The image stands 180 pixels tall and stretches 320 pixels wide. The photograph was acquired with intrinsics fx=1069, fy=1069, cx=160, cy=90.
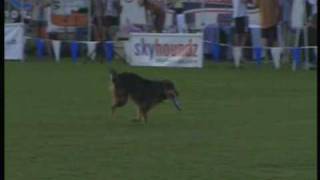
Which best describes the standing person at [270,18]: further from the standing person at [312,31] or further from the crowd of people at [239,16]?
the standing person at [312,31]

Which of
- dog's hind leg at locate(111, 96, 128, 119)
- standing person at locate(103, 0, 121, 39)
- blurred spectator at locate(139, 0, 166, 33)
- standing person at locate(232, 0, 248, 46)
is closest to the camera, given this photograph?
dog's hind leg at locate(111, 96, 128, 119)

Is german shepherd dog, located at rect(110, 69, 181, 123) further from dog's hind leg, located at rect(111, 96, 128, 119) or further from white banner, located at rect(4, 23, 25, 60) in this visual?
white banner, located at rect(4, 23, 25, 60)

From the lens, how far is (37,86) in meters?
17.3

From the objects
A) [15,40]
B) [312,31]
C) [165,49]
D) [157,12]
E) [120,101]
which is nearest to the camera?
[120,101]

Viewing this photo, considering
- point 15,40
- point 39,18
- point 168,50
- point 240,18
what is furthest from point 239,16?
point 39,18

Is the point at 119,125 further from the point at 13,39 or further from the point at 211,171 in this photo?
the point at 13,39

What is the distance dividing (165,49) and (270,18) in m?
2.29

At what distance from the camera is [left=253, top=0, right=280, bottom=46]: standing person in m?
22.1

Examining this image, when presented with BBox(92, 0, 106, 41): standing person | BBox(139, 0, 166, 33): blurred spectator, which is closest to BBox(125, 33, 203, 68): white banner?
BBox(139, 0, 166, 33): blurred spectator

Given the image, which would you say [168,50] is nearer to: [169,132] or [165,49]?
[165,49]

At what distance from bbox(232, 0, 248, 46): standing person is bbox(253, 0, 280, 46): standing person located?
40 cm

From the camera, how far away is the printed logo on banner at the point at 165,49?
21656mm

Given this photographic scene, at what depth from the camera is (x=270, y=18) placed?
22141 mm

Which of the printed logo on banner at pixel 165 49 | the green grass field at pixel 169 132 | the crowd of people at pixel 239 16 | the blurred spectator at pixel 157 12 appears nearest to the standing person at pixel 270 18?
the crowd of people at pixel 239 16
